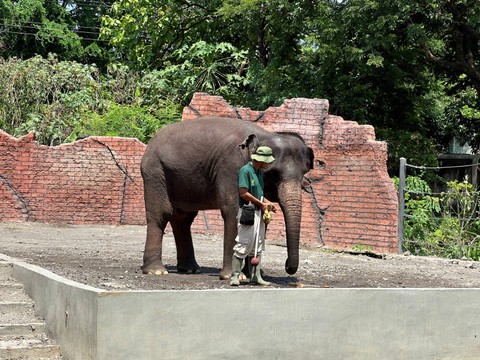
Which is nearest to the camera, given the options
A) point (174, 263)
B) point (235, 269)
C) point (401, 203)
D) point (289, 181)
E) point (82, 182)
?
point (235, 269)

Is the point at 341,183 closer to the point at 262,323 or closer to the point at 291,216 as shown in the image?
the point at 291,216

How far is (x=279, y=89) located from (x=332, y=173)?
538 centimetres

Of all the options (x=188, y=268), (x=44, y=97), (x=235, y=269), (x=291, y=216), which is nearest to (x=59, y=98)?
(x=44, y=97)

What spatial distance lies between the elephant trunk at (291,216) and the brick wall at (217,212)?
251 inches

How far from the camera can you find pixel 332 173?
56.7 feet

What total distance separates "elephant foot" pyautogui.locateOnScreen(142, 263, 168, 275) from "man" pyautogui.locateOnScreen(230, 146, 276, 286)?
166 cm

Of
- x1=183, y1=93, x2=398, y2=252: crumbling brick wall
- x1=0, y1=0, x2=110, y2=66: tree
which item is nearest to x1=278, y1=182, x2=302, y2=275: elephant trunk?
x1=183, y1=93, x2=398, y2=252: crumbling brick wall

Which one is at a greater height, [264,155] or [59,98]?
[59,98]

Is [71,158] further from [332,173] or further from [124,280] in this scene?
[124,280]

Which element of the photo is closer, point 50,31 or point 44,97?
point 44,97

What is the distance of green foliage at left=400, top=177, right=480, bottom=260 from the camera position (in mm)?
16500

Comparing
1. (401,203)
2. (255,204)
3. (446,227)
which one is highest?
(401,203)

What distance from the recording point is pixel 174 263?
43.8 ft

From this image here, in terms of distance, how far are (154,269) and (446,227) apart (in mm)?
7072
